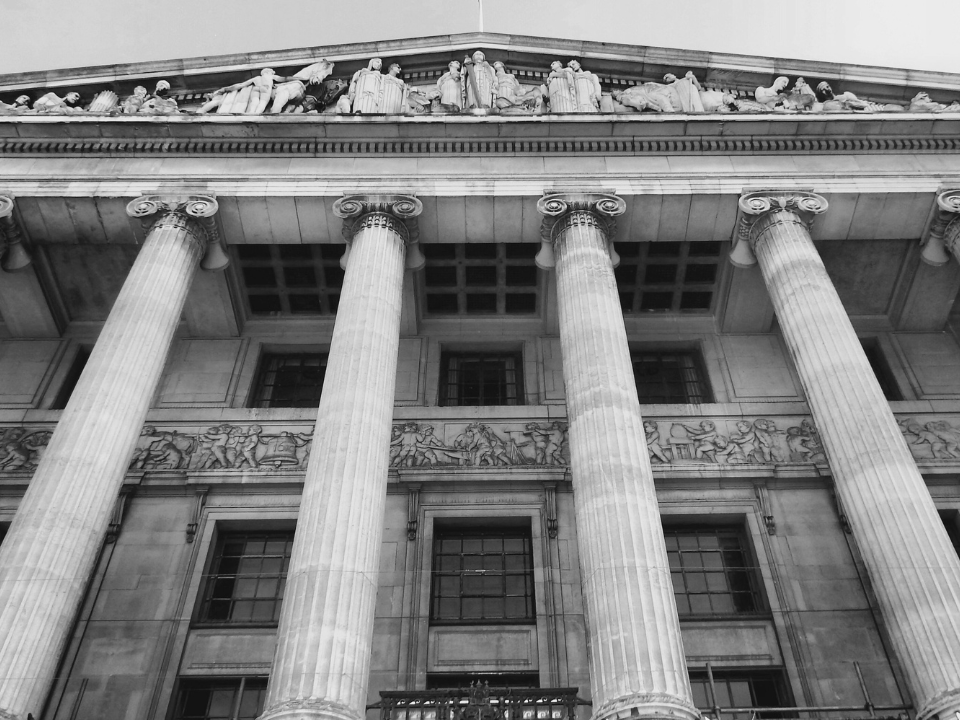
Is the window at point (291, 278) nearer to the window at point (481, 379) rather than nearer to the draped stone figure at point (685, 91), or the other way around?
the window at point (481, 379)

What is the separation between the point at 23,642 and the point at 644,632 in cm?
839

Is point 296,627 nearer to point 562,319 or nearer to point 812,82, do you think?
point 562,319

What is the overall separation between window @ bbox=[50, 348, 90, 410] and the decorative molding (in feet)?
17.3

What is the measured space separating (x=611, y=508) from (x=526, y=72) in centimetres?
1424

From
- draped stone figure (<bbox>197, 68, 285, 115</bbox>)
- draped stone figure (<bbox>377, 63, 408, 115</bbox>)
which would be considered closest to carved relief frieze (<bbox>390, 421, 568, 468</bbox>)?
draped stone figure (<bbox>377, 63, 408, 115</bbox>)

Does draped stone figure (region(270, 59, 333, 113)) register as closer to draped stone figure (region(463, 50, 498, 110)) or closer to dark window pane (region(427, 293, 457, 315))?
draped stone figure (region(463, 50, 498, 110))

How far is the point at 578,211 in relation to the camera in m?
18.7

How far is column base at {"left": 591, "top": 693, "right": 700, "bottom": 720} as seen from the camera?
10492 mm

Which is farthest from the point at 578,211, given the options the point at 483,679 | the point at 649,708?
the point at 649,708

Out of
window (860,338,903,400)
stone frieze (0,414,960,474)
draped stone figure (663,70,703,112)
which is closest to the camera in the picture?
stone frieze (0,414,960,474)

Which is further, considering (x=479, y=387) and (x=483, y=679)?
(x=479, y=387)

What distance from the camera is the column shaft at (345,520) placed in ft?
36.2

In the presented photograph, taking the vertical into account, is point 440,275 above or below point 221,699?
above

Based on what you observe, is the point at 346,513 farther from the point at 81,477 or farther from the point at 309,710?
the point at 81,477
